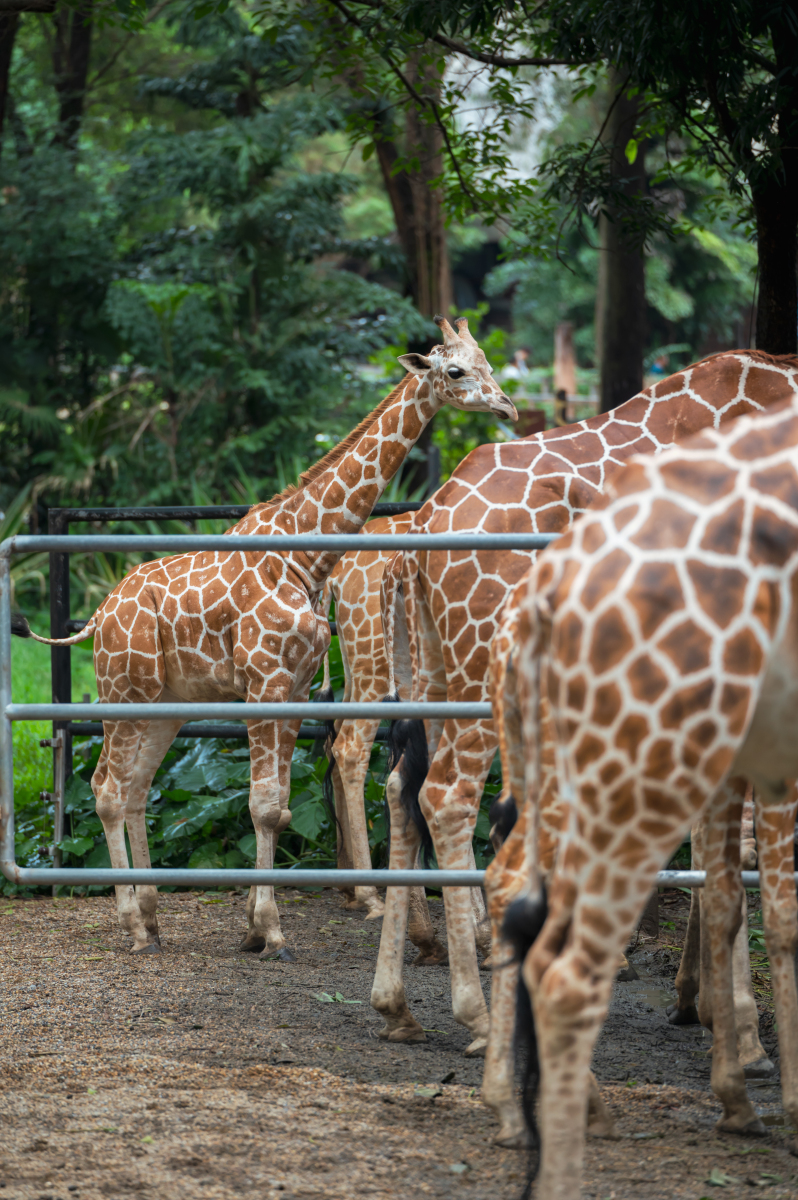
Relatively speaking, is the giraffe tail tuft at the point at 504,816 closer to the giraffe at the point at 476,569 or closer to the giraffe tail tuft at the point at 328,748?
the giraffe at the point at 476,569

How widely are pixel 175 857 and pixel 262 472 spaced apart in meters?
7.00

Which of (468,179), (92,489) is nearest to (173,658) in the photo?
(468,179)

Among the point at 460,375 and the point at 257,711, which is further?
the point at 460,375

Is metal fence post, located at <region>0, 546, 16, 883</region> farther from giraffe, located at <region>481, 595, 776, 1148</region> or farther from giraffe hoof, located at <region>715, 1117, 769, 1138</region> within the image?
giraffe hoof, located at <region>715, 1117, 769, 1138</region>

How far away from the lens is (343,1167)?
2787 millimetres

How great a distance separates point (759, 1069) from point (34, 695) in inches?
265

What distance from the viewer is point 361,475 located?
449 centimetres

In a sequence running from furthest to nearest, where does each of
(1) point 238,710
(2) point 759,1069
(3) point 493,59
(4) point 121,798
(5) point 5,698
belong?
1. (3) point 493,59
2. (4) point 121,798
3. (2) point 759,1069
4. (5) point 5,698
5. (1) point 238,710

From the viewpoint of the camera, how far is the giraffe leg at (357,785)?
5195 mm

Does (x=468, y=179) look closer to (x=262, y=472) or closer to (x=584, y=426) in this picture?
(x=584, y=426)

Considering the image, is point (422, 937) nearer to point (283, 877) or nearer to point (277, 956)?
point (277, 956)

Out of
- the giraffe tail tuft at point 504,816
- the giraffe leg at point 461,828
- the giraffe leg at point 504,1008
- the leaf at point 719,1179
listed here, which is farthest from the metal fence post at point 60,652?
the leaf at point 719,1179

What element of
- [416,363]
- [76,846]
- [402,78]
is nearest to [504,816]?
[416,363]

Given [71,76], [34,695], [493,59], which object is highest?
[71,76]
